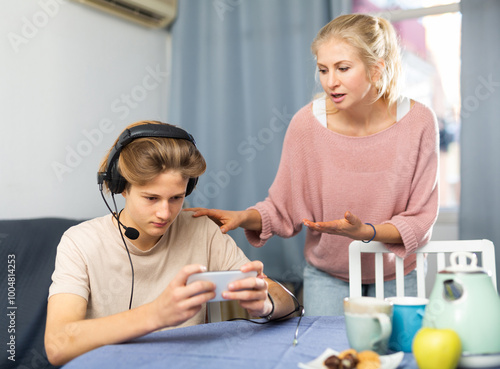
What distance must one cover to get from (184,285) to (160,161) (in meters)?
0.36

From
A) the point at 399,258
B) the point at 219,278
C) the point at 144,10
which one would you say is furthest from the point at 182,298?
the point at 144,10

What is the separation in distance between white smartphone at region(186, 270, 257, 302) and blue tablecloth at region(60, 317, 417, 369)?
0.09 meters

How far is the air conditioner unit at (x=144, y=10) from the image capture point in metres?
2.36

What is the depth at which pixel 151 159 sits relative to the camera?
1127mm

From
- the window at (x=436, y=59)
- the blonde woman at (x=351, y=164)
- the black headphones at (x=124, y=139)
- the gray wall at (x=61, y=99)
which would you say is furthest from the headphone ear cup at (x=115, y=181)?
the window at (x=436, y=59)

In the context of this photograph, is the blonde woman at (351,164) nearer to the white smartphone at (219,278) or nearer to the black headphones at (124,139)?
the black headphones at (124,139)

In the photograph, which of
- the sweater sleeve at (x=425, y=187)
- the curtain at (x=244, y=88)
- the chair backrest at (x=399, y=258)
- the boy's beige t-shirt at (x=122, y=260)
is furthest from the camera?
the curtain at (x=244, y=88)

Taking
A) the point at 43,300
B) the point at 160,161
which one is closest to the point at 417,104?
the point at 160,161

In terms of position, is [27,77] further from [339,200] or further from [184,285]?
[184,285]

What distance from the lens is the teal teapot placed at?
729 millimetres

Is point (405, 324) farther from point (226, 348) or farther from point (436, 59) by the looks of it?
point (436, 59)

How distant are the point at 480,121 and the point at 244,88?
112 centimetres

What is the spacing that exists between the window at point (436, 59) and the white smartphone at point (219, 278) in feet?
5.84

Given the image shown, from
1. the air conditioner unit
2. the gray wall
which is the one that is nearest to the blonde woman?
the gray wall
